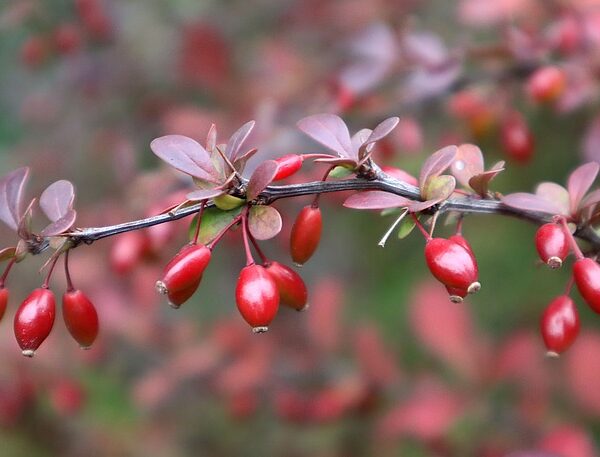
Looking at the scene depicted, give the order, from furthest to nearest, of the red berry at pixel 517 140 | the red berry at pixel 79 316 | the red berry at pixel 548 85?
the red berry at pixel 517 140 → the red berry at pixel 548 85 → the red berry at pixel 79 316

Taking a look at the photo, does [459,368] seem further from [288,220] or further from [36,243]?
[36,243]

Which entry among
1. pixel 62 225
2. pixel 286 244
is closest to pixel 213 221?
pixel 62 225

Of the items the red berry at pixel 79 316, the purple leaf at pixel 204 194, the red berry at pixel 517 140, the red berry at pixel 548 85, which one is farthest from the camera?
the red berry at pixel 517 140

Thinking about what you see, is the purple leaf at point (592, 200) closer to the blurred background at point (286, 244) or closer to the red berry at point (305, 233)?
the red berry at point (305, 233)

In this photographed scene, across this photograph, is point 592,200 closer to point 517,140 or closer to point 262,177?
point 262,177

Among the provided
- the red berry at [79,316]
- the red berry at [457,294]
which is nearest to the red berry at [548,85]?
the red berry at [457,294]
